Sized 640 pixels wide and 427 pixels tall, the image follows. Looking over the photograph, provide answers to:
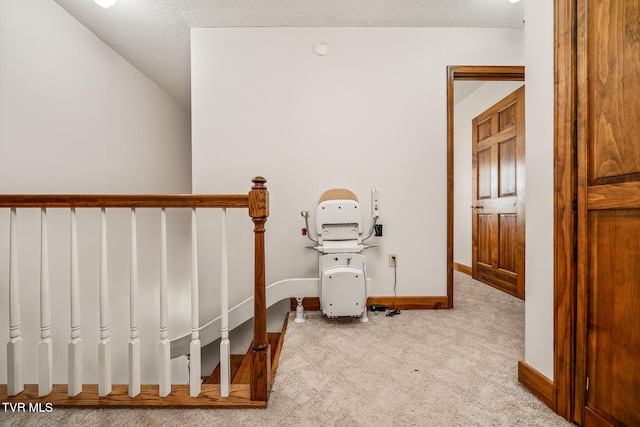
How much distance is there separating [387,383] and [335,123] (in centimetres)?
194

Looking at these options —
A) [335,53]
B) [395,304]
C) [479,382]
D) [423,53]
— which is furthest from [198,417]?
[423,53]

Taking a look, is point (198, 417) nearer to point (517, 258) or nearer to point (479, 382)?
point (479, 382)

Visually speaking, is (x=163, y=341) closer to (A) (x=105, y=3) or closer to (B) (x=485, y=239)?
(A) (x=105, y=3)

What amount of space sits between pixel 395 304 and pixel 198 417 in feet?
5.54

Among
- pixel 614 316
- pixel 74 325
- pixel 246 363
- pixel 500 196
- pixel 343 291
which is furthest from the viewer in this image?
pixel 500 196

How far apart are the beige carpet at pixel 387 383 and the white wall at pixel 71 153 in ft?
3.45

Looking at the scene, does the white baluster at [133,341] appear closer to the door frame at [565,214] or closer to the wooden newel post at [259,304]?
the wooden newel post at [259,304]

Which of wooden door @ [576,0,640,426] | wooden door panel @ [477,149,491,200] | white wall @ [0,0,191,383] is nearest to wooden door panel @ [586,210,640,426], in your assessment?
wooden door @ [576,0,640,426]

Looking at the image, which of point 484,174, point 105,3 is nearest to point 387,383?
point 484,174

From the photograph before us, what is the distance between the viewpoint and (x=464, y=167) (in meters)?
3.95

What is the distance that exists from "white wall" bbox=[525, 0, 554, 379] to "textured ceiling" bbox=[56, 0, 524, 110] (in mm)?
1207

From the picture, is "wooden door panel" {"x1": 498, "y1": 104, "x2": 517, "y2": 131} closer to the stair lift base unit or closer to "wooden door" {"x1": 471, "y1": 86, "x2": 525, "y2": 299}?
"wooden door" {"x1": 471, "y1": 86, "x2": 525, "y2": 299}

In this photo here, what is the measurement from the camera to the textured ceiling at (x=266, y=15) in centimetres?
215

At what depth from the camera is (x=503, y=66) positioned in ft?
8.00
